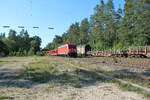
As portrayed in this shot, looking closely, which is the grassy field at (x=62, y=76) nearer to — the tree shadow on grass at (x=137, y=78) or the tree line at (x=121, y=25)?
the tree shadow on grass at (x=137, y=78)

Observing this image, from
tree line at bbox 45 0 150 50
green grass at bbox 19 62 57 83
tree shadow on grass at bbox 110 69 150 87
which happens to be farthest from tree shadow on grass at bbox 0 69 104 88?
tree line at bbox 45 0 150 50

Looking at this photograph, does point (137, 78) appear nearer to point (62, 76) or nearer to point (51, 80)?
point (62, 76)

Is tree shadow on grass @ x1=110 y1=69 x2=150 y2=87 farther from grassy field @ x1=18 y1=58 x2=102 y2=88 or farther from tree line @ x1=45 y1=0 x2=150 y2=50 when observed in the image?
tree line @ x1=45 y1=0 x2=150 y2=50

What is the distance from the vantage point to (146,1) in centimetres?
3228

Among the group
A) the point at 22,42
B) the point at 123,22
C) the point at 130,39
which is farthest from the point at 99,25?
the point at 22,42

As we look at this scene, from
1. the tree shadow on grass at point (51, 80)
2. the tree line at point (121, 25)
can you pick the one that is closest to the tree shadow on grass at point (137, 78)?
the tree shadow on grass at point (51, 80)

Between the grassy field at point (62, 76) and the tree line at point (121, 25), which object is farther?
the tree line at point (121, 25)

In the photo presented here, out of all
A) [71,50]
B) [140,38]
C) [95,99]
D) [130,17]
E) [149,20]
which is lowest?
[95,99]

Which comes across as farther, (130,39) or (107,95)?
(130,39)

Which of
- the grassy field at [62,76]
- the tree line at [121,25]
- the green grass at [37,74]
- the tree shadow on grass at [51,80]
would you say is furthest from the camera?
the tree line at [121,25]

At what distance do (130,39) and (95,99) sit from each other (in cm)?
3774

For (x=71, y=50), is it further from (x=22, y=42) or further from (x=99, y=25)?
(x=22, y=42)

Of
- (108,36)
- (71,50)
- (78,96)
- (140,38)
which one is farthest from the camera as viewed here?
(108,36)

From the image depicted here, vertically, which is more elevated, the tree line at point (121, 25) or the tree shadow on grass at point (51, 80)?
the tree line at point (121, 25)
